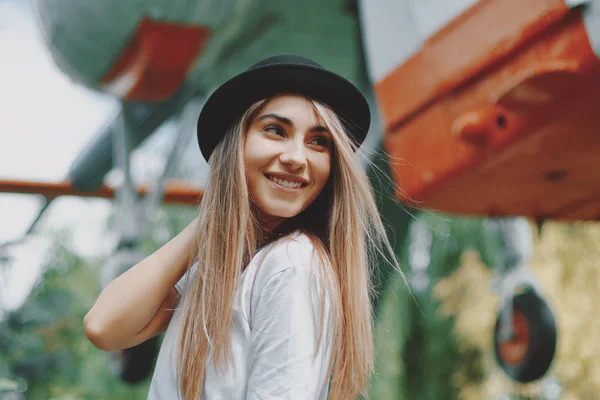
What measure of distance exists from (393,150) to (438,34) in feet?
1.62

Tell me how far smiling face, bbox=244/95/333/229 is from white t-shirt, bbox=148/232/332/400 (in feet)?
0.27

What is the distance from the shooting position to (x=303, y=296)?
898mm

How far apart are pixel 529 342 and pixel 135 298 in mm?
3260

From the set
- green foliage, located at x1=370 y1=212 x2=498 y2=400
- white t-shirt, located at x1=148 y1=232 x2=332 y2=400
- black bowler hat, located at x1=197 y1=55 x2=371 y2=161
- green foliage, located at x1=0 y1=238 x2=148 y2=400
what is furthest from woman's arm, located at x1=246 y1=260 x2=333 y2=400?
green foliage, located at x1=370 y1=212 x2=498 y2=400

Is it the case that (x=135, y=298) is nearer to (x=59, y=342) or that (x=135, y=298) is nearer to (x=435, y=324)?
(x=59, y=342)

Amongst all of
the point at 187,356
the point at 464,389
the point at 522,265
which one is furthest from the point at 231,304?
the point at 464,389

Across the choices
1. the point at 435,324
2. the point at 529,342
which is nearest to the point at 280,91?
the point at 529,342

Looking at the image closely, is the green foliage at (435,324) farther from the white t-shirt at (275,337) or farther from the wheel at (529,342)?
the white t-shirt at (275,337)

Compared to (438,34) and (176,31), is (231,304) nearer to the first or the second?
(438,34)

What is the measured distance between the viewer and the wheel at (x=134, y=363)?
3961 mm

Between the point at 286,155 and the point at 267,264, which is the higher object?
the point at 286,155

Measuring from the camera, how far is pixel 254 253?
1.03 meters

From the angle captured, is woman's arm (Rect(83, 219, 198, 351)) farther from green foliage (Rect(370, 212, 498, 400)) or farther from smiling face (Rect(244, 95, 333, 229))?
green foliage (Rect(370, 212, 498, 400))

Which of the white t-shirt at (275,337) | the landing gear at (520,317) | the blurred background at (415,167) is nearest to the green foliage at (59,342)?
the blurred background at (415,167)
